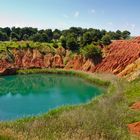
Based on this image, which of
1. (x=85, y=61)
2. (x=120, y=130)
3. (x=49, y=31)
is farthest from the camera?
(x=49, y=31)

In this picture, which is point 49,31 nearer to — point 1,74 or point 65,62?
point 65,62

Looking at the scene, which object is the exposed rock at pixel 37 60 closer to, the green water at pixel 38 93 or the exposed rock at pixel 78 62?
the green water at pixel 38 93

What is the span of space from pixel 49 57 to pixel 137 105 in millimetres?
46351

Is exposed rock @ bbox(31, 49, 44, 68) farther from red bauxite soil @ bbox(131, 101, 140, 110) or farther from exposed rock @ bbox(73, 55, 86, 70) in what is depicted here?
red bauxite soil @ bbox(131, 101, 140, 110)

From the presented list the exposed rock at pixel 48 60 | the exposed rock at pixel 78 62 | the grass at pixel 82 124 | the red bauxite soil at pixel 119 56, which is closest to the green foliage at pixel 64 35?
the exposed rock at pixel 78 62

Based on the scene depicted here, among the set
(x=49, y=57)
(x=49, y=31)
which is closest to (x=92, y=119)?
(x=49, y=57)

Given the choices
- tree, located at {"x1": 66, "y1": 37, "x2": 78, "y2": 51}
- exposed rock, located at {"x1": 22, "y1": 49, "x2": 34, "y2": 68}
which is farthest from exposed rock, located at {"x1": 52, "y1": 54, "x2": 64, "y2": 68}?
exposed rock, located at {"x1": 22, "y1": 49, "x2": 34, "y2": 68}

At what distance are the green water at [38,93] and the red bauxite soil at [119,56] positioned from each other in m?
8.54

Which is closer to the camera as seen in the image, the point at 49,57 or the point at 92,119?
the point at 92,119

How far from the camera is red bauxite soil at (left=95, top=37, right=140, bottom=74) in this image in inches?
2613

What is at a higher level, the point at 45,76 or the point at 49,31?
the point at 49,31

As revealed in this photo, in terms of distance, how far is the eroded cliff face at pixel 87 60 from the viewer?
66062 millimetres

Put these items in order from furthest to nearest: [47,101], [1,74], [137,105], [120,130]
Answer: [1,74]
[47,101]
[137,105]
[120,130]

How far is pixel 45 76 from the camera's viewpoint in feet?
220
